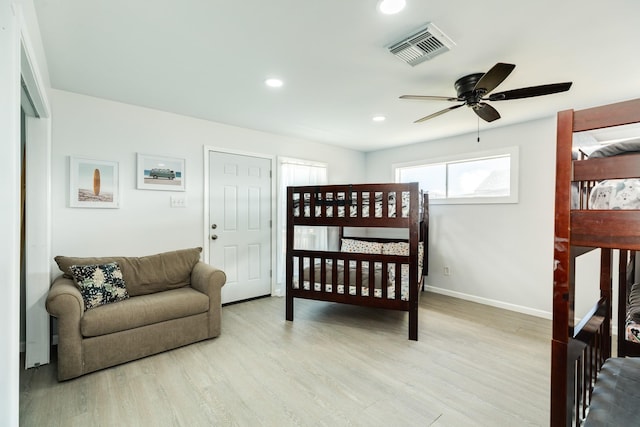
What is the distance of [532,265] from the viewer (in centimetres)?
348

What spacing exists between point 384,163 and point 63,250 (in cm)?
442

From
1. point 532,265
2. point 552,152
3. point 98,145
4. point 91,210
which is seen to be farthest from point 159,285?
point 552,152

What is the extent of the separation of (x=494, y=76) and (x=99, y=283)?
3322 mm

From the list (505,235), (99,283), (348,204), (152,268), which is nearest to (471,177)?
(505,235)

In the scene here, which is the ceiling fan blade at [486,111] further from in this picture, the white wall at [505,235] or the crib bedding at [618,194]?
the white wall at [505,235]

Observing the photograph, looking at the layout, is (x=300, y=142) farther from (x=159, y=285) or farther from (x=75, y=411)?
(x=75, y=411)

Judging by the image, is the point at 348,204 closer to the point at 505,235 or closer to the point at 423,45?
the point at 423,45

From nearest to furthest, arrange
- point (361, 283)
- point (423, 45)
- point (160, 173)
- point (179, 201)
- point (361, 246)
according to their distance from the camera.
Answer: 1. point (423, 45)
2. point (361, 283)
3. point (160, 173)
4. point (179, 201)
5. point (361, 246)

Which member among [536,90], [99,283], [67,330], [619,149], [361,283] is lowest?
[67,330]

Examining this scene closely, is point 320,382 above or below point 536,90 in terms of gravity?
below

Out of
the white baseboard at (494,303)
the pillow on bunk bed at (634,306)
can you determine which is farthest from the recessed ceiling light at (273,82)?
the white baseboard at (494,303)

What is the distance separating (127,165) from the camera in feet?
9.97

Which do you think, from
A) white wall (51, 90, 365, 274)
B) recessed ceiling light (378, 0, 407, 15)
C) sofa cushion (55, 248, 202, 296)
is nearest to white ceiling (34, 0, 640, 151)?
recessed ceiling light (378, 0, 407, 15)

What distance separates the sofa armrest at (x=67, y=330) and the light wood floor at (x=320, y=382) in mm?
104
